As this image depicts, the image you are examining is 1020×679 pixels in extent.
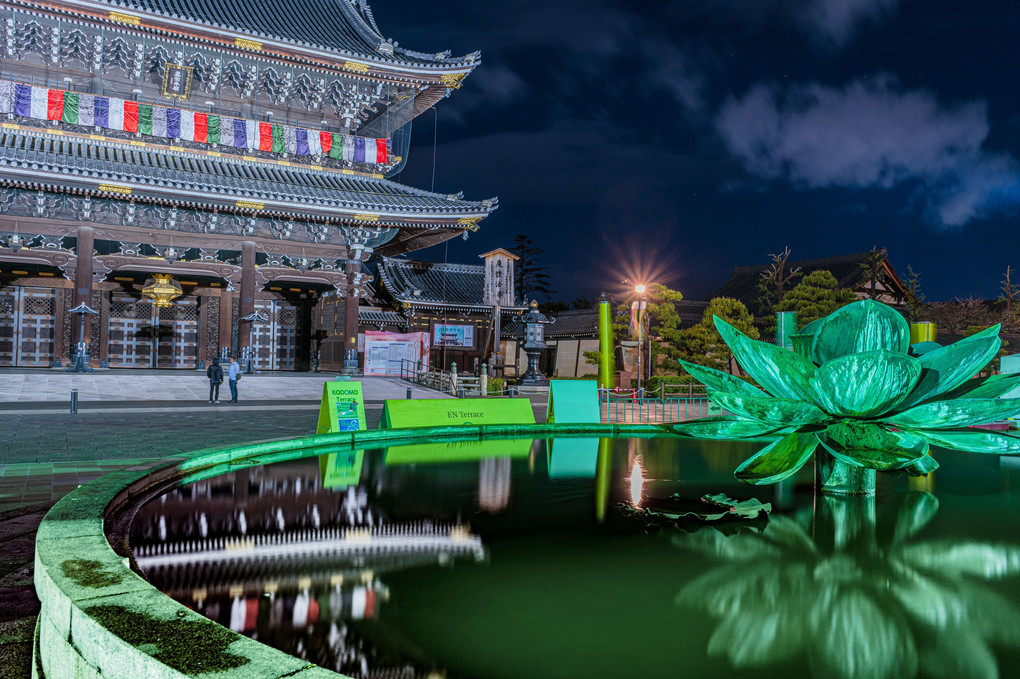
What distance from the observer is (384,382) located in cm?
2167

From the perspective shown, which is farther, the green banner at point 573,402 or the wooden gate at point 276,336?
the wooden gate at point 276,336

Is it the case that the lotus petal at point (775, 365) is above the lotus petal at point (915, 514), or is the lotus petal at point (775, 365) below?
above

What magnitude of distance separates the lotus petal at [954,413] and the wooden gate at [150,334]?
928 inches

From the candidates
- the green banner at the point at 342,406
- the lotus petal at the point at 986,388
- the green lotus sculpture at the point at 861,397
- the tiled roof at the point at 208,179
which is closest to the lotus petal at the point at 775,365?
the green lotus sculpture at the point at 861,397

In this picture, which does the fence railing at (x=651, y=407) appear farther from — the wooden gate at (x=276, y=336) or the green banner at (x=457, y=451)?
the wooden gate at (x=276, y=336)

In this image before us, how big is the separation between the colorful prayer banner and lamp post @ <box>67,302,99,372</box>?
16.7 feet

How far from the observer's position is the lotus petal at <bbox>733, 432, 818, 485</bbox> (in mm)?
3926

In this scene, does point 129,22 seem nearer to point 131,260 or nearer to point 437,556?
point 131,260

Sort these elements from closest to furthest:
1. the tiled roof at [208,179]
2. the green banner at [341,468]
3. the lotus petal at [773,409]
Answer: the lotus petal at [773,409] → the green banner at [341,468] → the tiled roof at [208,179]

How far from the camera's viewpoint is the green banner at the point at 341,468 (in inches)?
199

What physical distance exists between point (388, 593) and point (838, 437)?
2840 millimetres

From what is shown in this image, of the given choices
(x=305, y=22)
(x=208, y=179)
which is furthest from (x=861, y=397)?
(x=305, y=22)

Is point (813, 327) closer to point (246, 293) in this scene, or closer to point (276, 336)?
point (246, 293)

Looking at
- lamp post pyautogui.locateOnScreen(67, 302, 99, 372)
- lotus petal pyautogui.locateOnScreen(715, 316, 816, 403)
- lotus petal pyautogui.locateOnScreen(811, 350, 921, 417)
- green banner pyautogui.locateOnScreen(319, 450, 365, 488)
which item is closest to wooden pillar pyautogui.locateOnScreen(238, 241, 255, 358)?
lamp post pyautogui.locateOnScreen(67, 302, 99, 372)
